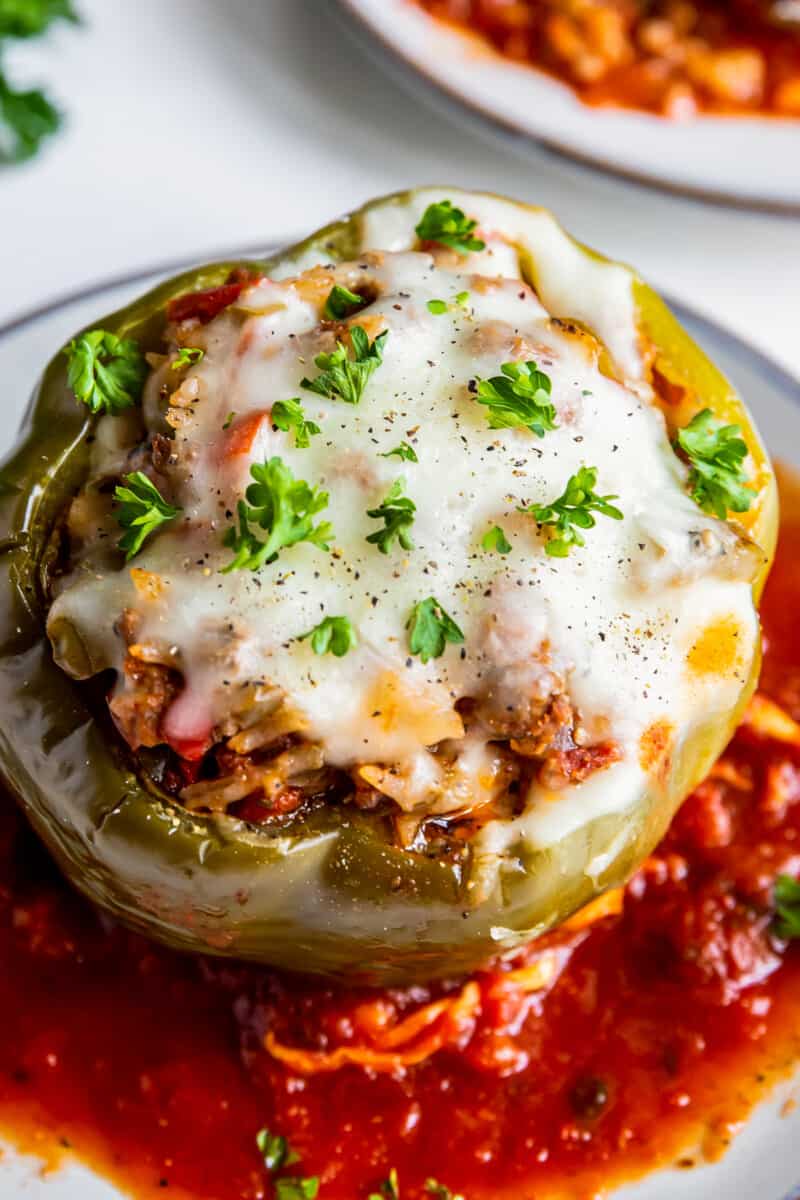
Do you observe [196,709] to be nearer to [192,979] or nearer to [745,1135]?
[192,979]

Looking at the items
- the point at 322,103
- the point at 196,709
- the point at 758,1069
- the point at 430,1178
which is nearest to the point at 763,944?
the point at 758,1069

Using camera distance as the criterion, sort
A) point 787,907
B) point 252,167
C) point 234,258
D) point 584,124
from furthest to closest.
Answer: point 252,167 → point 584,124 → point 234,258 → point 787,907

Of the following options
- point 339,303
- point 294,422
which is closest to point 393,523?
point 294,422

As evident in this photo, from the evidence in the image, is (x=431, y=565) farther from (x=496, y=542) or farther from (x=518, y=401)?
(x=518, y=401)

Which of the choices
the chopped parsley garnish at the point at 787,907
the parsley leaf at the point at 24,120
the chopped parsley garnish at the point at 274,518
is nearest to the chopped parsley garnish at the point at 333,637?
the chopped parsley garnish at the point at 274,518

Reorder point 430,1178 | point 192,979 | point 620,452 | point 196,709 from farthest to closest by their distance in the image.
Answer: point 192,979 < point 430,1178 < point 620,452 < point 196,709

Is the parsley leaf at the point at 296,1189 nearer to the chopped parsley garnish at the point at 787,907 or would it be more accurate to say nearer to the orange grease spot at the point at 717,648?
the chopped parsley garnish at the point at 787,907
